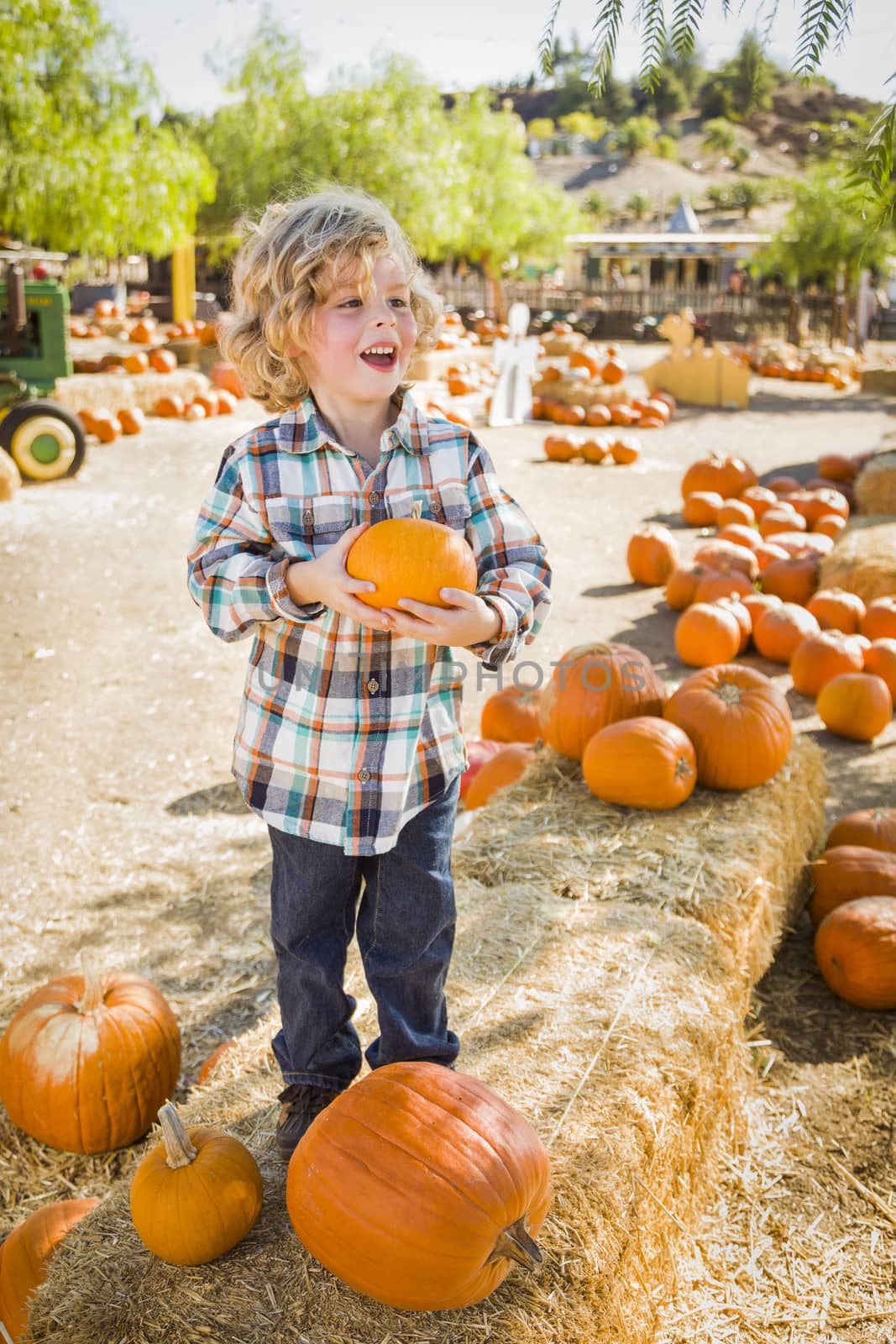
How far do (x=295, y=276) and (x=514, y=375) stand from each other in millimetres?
14192

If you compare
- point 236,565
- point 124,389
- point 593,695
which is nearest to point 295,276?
point 236,565

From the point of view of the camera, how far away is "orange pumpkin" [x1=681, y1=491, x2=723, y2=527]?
10.4 metres

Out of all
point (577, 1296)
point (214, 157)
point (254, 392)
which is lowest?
point (577, 1296)

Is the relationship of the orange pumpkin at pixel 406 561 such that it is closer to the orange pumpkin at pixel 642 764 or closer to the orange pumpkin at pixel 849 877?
the orange pumpkin at pixel 642 764

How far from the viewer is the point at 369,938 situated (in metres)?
2.22

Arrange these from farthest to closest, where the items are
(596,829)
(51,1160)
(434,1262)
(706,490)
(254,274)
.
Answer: (706,490), (596,829), (51,1160), (254,274), (434,1262)

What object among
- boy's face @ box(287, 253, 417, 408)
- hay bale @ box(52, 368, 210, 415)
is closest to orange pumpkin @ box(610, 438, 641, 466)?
hay bale @ box(52, 368, 210, 415)

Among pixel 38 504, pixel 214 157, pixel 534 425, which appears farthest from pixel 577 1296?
pixel 214 157

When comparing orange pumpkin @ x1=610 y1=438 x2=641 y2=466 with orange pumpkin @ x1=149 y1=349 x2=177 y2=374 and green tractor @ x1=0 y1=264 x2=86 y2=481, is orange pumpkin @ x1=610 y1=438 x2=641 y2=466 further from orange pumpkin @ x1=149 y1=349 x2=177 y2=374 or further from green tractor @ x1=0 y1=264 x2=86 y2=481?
orange pumpkin @ x1=149 y1=349 x2=177 y2=374

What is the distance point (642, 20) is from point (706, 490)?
9.22 meters

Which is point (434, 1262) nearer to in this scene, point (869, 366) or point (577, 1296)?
point (577, 1296)

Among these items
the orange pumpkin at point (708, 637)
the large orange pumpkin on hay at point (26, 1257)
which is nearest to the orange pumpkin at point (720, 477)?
the orange pumpkin at point (708, 637)

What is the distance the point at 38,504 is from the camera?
32.9ft

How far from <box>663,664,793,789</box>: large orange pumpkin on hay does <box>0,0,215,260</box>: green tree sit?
11694mm
